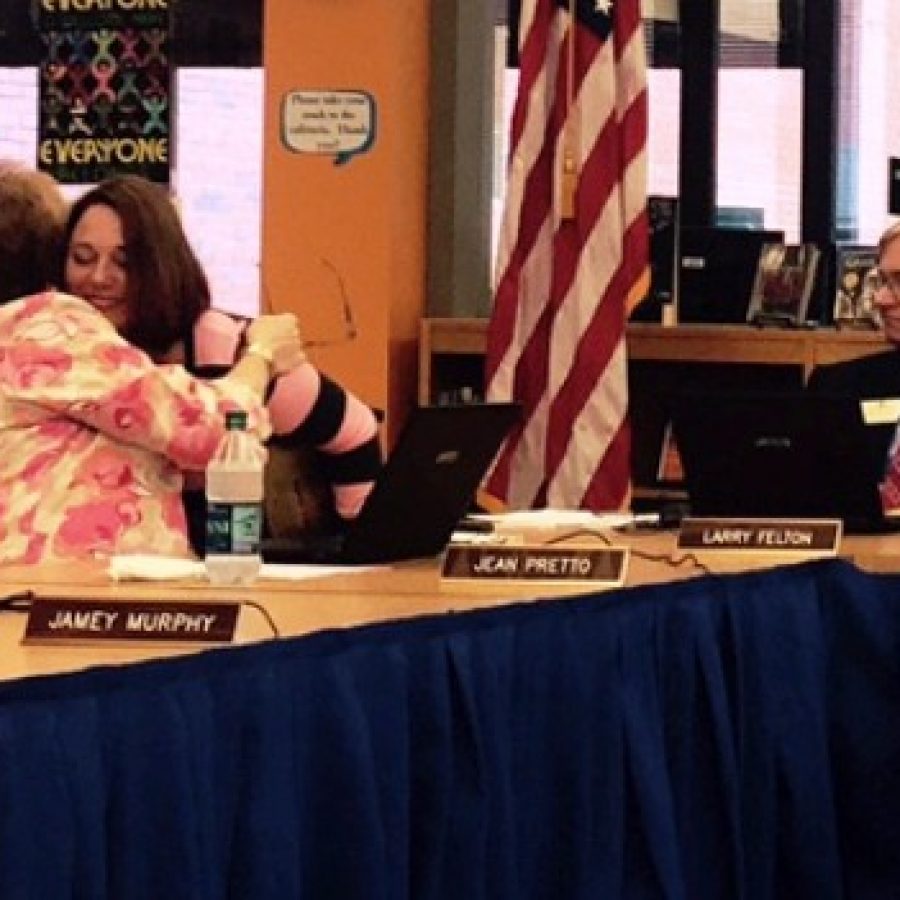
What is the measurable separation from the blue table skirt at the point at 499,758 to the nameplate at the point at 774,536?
88mm

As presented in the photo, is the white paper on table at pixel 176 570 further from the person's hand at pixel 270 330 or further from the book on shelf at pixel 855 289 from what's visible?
the book on shelf at pixel 855 289

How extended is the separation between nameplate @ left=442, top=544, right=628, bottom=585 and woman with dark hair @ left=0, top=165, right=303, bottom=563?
805 millimetres

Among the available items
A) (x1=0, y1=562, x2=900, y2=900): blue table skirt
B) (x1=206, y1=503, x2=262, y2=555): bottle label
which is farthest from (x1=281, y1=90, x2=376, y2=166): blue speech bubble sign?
(x1=206, y1=503, x2=262, y2=555): bottle label

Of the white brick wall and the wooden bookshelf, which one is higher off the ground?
the white brick wall

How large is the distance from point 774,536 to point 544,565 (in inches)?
24.4

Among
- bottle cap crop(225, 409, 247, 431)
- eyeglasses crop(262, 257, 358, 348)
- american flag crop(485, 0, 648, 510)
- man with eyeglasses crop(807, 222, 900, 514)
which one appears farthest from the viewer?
eyeglasses crop(262, 257, 358, 348)

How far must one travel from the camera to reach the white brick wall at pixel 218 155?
8984mm

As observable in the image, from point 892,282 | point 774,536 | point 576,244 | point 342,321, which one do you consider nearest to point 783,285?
point 576,244

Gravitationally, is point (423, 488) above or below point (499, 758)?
above

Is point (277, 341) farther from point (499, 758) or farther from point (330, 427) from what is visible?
point (499, 758)

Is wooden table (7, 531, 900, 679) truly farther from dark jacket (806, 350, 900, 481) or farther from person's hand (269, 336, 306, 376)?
dark jacket (806, 350, 900, 481)

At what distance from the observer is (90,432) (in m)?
4.17

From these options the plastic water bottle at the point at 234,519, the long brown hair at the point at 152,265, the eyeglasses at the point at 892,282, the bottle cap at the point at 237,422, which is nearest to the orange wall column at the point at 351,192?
the eyeglasses at the point at 892,282

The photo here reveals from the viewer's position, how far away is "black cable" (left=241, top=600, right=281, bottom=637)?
2.77 meters
